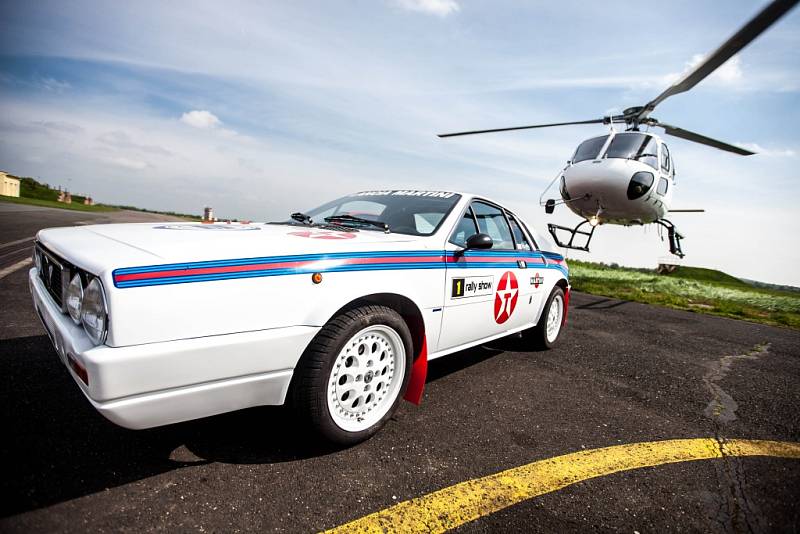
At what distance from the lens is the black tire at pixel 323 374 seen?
2006mm

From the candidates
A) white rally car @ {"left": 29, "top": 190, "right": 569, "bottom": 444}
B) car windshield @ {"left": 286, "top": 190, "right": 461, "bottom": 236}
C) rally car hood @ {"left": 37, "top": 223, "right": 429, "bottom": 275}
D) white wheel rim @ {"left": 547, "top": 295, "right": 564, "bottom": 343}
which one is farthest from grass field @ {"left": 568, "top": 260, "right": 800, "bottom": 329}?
rally car hood @ {"left": 37, "top": 223, "right": 429, "bottom": 275}

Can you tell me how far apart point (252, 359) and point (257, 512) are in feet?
2.02


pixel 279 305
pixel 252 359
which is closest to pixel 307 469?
pixel 252 359

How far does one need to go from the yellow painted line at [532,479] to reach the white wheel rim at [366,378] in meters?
0.57

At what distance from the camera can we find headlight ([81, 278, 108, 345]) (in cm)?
164

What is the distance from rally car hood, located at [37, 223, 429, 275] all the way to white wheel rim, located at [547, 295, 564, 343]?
8.06ft

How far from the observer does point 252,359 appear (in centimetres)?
185

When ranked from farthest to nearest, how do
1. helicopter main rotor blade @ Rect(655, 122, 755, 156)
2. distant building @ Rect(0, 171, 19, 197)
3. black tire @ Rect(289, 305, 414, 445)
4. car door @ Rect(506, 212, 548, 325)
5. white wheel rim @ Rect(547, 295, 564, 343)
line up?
distant building @ Rect(0, 171, 19, 197)
helicopter main rotor blade @ Rect(655, 122, 755, 156)
white wheel rim @ Rect(547, 295, 564, 343)
car door @ Rect(506, 212, 548, 325)
black tire @ Rect(289, 305, 414, 445)

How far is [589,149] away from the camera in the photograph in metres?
11.1

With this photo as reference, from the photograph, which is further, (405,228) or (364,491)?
(405,228)

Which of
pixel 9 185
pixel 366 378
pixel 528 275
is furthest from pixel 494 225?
pixel 9 185

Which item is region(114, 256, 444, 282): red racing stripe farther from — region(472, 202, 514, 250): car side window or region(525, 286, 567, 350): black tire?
region(525, 286, 567, 350): black tire

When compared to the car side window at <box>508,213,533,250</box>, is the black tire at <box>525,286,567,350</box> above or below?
below

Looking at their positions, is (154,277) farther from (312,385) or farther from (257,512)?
(257,512)
